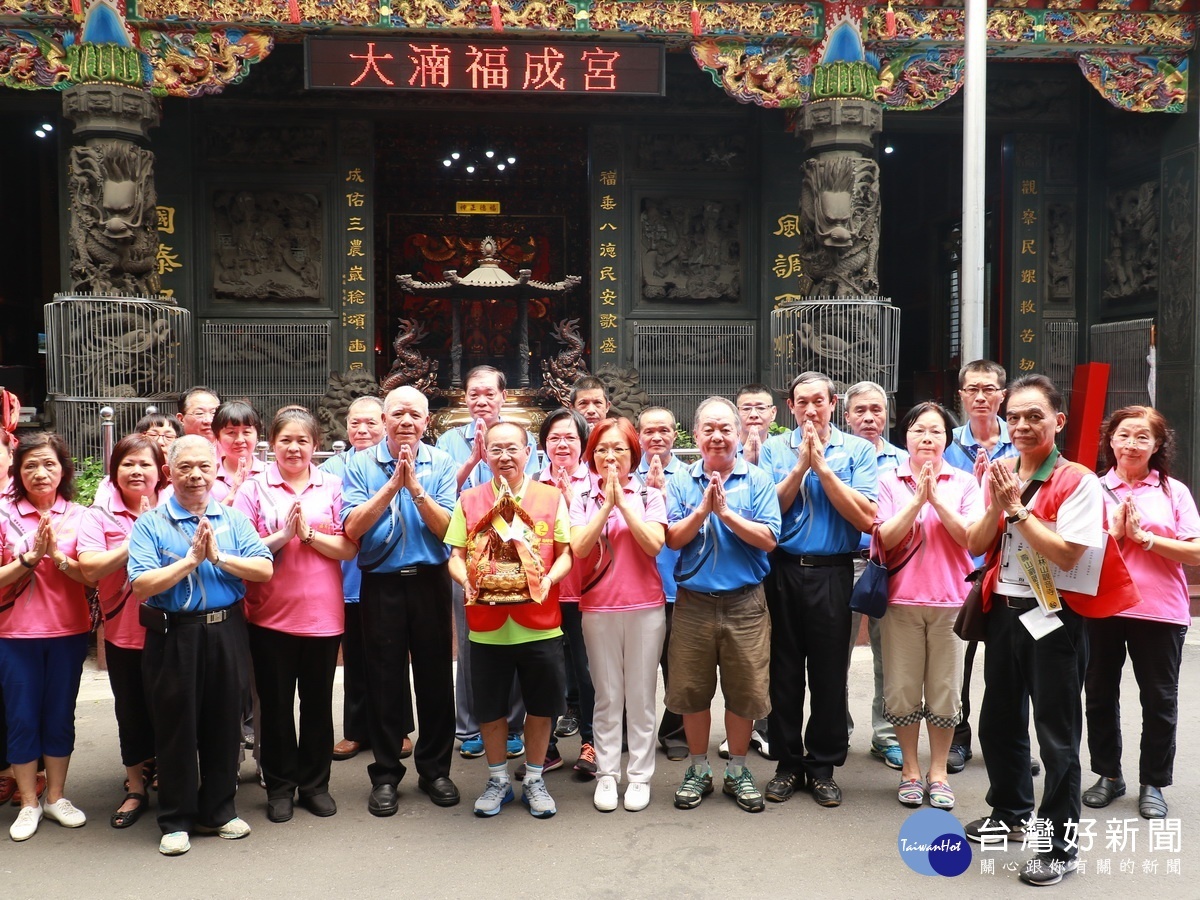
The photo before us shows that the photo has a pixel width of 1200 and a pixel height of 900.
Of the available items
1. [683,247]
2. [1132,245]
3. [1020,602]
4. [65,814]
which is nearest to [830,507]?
[1020,602]

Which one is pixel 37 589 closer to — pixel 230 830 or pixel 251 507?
pixel 251 507

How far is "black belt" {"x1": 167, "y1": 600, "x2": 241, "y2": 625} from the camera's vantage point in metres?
3.76

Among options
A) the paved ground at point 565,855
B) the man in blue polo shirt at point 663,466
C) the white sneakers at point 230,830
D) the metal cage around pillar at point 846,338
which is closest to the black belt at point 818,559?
the man in blue polo shirt at point 663,466

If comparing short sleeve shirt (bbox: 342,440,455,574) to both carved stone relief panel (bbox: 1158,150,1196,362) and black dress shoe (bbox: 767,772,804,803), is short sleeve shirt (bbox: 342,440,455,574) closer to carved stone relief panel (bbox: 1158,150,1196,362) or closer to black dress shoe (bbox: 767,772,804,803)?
black dress shoe (bbox: 767,772,804,803)

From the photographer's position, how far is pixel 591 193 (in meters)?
Result: 12.1

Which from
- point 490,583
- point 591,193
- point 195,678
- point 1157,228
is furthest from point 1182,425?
point 195,678

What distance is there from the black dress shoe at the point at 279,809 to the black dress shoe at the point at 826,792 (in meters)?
2.12

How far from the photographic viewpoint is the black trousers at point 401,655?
4.24 metres

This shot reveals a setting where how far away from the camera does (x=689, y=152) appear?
479 inches

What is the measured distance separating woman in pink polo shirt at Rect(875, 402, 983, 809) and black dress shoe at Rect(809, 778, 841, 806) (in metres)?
0.26

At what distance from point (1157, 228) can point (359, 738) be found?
1001 cm

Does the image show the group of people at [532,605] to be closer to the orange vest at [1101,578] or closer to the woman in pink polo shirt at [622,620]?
the woman in pink polo shirt at [622,620]

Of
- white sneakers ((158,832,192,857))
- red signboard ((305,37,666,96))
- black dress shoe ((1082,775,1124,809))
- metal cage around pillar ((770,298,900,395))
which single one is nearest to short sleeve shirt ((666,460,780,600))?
black dress shoe ((1082,775,1124,809))

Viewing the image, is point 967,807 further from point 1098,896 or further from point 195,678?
point 195,678
